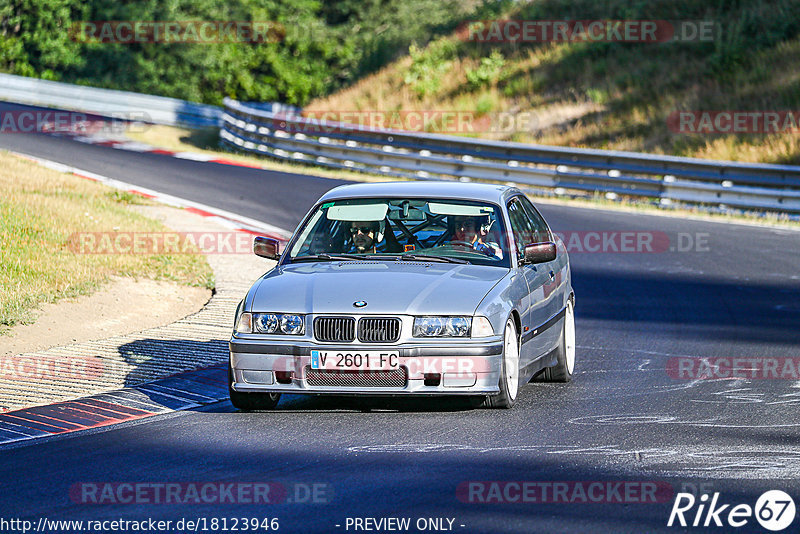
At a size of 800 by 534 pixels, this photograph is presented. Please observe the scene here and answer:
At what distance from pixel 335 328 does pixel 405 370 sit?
520 mm

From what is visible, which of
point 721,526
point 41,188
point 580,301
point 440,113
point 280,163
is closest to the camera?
point 721,526

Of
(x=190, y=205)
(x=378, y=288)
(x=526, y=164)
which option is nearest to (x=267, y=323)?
(x=378, y=288)

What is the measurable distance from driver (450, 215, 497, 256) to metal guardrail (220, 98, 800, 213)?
13.9 metres

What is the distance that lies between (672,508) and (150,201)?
15616 mm

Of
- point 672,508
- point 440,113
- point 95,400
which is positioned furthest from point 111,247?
point 440,113

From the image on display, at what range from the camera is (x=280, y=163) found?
29.3m

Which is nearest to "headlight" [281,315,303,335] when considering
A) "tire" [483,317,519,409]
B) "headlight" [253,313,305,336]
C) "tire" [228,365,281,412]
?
"headlight" [253,313,305,336]

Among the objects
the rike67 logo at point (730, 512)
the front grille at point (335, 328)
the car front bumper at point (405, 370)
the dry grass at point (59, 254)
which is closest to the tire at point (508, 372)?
the car front bumper at point (405, 370)

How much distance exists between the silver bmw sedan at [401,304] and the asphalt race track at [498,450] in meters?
0.29

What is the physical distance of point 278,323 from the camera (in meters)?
7.80

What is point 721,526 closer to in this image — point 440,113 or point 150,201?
point 150,201

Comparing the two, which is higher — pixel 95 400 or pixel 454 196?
pixel 454 196

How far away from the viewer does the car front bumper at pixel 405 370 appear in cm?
756

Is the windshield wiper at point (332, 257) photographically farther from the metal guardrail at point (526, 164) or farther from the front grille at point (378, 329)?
the metal guardrail at point (526, 164)
